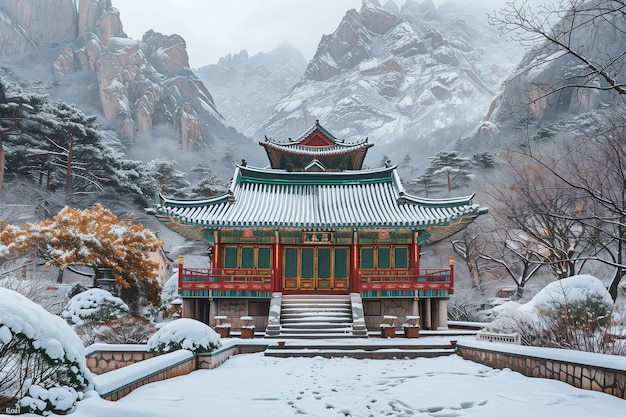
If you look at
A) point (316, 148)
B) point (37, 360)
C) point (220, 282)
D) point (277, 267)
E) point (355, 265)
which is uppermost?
point (316, 148)

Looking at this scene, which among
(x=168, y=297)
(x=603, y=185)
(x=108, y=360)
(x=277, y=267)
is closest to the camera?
(x=108, y=360)

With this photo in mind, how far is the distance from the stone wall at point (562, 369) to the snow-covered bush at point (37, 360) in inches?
289

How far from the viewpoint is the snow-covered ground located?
20.6 ft

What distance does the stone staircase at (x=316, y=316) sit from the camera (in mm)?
15789

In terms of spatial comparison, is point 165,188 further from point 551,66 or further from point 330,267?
point 551,66

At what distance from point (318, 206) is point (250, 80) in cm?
13715

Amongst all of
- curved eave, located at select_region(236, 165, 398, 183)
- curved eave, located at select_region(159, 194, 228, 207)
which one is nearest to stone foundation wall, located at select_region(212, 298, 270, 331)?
curved eave, located at select_region(159, 194, 228, 207)

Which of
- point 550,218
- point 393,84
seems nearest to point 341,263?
point 550,218

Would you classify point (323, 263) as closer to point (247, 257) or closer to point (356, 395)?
point (247, 257)

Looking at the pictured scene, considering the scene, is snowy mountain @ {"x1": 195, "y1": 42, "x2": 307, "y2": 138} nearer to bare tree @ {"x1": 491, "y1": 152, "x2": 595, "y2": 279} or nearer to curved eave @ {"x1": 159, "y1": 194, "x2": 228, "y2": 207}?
curved eave @ {"x1": 159, "y1": 194, "x2": 228, "y2": 207}

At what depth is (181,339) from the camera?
1023 centimetres

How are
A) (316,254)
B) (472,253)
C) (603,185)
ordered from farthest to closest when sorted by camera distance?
(472,253) → (316,254) → (603,185)

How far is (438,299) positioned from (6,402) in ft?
53.6

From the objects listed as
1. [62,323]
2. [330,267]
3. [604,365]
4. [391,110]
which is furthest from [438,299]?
[391,110]
